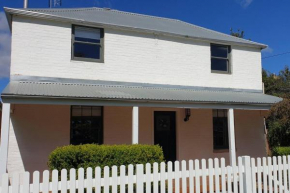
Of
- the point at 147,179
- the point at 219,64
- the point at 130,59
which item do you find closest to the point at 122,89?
the point at 130,59

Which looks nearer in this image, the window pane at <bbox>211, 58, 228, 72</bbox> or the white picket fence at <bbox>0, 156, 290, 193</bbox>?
the white picket fence at <bbox>0, 156, 290, 193</bbox>

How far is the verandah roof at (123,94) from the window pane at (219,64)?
126 cm

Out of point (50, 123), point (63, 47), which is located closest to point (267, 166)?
point (50, 123)

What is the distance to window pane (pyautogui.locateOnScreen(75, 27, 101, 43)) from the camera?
31.4 feet

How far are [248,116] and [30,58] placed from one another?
386 inches

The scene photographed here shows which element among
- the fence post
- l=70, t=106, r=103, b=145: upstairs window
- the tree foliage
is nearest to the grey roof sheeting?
l=70, t=106, r=103, b=145: upstairs window

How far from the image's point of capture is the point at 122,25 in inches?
398

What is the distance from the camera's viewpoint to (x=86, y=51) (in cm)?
964

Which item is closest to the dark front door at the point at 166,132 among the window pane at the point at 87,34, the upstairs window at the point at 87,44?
the upstairs window at the point at 87,44

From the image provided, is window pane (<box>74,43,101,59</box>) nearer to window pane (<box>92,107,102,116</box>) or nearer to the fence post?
window pane (<box>92,107,102,116</box>)

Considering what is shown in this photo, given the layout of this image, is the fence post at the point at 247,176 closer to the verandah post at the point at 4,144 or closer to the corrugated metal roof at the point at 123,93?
the corrugated metal roof at the point at 123,93

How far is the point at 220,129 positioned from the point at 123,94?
18.1 feet

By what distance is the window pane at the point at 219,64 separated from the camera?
39.0ft

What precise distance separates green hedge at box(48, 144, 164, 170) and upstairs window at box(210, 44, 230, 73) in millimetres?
6640
